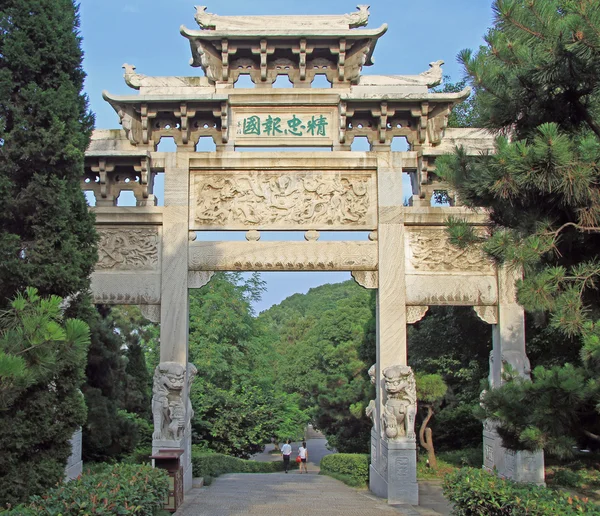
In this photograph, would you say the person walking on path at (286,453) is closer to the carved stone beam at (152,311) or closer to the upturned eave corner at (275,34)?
the carved stone beam at (152,311)

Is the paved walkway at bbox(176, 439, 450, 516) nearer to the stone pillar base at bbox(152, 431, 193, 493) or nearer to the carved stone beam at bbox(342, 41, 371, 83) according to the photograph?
the stone pillar base at bbox(152, 431, 193, 493)

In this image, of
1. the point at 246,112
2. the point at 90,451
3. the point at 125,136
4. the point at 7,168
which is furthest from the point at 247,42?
the point at 90,451

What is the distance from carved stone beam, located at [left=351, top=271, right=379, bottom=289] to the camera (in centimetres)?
1135

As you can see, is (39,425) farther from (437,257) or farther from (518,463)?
(518,463)

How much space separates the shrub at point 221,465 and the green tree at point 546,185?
7.36 m

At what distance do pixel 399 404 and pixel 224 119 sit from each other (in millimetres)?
4954

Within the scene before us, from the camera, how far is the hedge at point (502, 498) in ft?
19.4

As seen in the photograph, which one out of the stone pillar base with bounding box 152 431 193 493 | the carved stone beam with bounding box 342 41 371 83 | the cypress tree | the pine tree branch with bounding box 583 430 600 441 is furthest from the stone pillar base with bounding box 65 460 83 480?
the carved stone beam with bounding box 342 41 371 83

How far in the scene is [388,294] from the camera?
36.8ft

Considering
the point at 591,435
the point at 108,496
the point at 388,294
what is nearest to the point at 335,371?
the point at 388,294

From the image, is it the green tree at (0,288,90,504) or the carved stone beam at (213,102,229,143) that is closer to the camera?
the green tree at (0,288,90,504)

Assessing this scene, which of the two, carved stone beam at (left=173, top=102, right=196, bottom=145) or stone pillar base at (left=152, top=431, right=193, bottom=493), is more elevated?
carved stone beam at (left=173, top=102, right=196, bottom=145)

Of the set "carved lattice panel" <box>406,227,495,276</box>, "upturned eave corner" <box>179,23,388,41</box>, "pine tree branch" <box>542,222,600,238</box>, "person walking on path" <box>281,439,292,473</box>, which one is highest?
"upturned eave corner" <box>179,23,388,41</box>

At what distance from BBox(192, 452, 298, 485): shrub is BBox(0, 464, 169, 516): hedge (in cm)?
429
